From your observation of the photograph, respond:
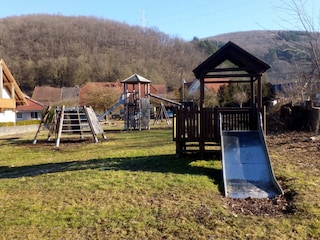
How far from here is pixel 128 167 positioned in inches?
376

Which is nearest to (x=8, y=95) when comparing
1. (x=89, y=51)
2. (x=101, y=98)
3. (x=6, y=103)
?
(x=6, y=103)

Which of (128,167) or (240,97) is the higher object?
(240,97)

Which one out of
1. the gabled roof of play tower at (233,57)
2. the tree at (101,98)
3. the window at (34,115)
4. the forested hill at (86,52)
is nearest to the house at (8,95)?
the tree at (101,98)

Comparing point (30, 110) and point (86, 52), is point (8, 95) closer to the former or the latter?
point (30, 110)

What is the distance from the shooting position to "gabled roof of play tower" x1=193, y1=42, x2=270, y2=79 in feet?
33.6

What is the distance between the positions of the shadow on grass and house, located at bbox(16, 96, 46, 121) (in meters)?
45.5

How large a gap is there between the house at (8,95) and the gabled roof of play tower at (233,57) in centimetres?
2670

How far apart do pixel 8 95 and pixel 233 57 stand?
32.0 m

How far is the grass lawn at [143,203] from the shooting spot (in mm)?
5016

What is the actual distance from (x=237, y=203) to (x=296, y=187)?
142 cm

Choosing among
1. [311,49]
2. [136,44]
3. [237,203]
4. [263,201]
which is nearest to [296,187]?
[263,201]

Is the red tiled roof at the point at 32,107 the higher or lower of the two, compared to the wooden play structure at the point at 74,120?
higher

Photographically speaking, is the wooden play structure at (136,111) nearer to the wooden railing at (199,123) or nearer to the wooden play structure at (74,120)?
the wooden play structure at (74,120)

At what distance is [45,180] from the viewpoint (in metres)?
8.52
